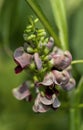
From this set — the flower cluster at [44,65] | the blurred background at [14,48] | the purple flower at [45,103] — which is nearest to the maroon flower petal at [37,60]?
the flower cluster at [44,65]

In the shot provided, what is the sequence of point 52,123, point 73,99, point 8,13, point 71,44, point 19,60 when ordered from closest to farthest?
point 19,60 → point 73,99 → point 8,13 → point 71,44 → point 52,123

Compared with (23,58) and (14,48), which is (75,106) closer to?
(23,58)

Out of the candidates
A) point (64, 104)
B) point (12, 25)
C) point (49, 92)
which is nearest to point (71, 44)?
point (12, 25)

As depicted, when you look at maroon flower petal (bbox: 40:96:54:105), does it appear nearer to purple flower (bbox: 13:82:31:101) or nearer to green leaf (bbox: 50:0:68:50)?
purple flower (bbox: 13:82:31:101)

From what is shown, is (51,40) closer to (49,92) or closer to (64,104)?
(49,92)

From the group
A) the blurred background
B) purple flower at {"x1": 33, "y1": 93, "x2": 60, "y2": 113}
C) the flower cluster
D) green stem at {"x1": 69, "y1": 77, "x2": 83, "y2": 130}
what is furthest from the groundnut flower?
the blurred background

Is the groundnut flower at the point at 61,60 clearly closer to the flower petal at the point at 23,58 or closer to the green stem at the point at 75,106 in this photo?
the flower petal at the point at 23,58
